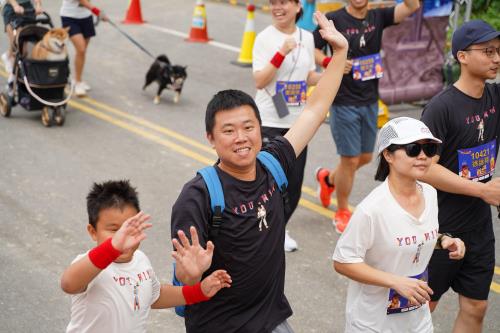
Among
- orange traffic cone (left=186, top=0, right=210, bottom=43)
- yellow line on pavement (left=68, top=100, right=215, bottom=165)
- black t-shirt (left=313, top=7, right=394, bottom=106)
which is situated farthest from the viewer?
orange traffic cone (left=186, top=0, right=210, bottom=43)

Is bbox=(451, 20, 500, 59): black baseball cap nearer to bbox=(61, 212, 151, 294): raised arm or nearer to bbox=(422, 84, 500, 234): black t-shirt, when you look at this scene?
bbox=(422, 84, 500, 234): black t-shirt

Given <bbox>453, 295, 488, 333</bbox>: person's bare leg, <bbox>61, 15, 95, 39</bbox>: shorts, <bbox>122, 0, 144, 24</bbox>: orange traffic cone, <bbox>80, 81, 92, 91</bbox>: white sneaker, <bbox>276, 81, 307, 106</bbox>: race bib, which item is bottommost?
<bbox>122, 0, 144, 24</bbox>: orange traffic cone

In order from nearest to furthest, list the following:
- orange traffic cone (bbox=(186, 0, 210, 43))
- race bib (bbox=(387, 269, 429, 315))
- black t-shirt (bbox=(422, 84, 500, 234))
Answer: race bib (bbox=(387, 269, 429, 315)), black t-shirt (bbox=(422, 84, 500, 234)), orange traffic cone (bbox=(186, 0, 210, 43))

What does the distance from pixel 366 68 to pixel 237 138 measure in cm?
395

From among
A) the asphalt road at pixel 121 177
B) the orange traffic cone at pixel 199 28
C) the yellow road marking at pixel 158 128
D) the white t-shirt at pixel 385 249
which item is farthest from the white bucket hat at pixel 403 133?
the orange traffic cone at pixel 199 28

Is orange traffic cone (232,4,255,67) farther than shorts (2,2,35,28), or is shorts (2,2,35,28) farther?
orange traffic cone (232,4,255,67)

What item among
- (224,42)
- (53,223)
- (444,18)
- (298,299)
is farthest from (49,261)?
(224,42)

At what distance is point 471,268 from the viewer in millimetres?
4980

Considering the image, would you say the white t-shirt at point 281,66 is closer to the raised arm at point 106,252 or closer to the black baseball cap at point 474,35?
the black baseball cap at point 474,35

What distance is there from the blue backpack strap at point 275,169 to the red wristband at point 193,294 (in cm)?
64

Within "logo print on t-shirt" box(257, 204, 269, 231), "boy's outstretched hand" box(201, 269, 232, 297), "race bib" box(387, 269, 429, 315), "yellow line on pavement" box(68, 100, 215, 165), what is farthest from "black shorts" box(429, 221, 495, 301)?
"yellow line on pavement" box(68, 100, 215, 165)

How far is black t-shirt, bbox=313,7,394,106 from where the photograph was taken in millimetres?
7238

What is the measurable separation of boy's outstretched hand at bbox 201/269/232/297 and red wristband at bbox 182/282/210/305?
5 cm

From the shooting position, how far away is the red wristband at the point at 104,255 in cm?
328
